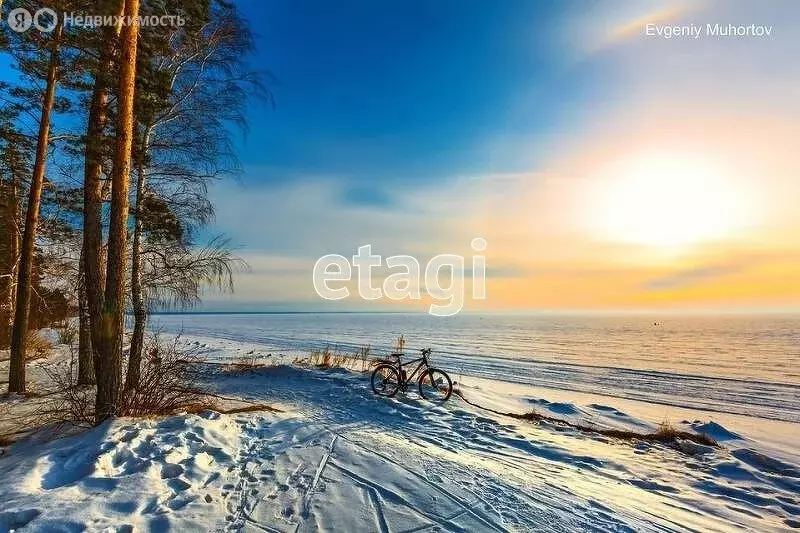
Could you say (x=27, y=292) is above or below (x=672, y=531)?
above

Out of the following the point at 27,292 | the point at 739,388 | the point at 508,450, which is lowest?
the point at 739,388

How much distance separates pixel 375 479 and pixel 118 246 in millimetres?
4932

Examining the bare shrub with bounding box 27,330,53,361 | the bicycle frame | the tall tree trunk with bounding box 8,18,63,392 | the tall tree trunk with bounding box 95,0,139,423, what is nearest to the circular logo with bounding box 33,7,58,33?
the tall tree trunk with bounding box 8,18,63,392

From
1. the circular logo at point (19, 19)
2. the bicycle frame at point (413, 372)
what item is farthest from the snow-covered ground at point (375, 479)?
the circular logo at point (19, 19)

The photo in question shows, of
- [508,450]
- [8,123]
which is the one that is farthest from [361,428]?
[8,123]

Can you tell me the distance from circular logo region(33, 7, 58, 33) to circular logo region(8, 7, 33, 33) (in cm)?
11

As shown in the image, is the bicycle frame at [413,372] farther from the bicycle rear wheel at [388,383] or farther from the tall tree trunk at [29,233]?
the tall tree trunk at [29,233]

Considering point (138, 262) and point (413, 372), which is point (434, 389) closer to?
point (413, 372)

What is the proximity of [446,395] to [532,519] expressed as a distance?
254 inches

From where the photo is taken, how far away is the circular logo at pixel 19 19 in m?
8.10

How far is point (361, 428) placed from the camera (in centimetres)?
756

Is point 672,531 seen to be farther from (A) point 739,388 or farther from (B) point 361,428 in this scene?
(A) point 739,388

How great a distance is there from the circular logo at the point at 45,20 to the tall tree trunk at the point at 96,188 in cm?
148

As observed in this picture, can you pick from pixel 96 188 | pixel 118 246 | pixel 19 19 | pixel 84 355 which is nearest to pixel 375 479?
pixel 118 246
